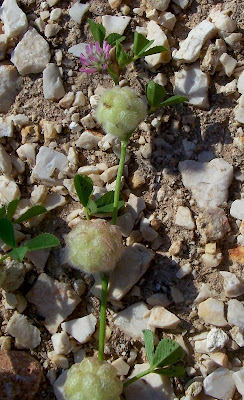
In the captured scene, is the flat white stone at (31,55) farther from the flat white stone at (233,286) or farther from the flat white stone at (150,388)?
the flat white stone at (150,388)

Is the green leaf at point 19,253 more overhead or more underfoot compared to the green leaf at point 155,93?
more underfoot

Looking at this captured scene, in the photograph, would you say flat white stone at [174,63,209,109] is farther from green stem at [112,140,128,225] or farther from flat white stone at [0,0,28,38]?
flat white stone at [0,0,28,38]

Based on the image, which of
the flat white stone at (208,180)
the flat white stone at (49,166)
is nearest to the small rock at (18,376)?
the flat white stone at (49,166)

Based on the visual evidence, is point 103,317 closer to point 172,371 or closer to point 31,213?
point 172,371

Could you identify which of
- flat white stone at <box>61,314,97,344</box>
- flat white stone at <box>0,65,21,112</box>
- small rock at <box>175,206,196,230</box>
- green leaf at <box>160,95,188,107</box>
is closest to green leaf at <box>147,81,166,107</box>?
green leaf at <box>160,95,188,107</box>

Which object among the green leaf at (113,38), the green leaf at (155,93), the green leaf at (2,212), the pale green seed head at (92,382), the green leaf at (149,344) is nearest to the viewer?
the pale green seed head at (92,382)
